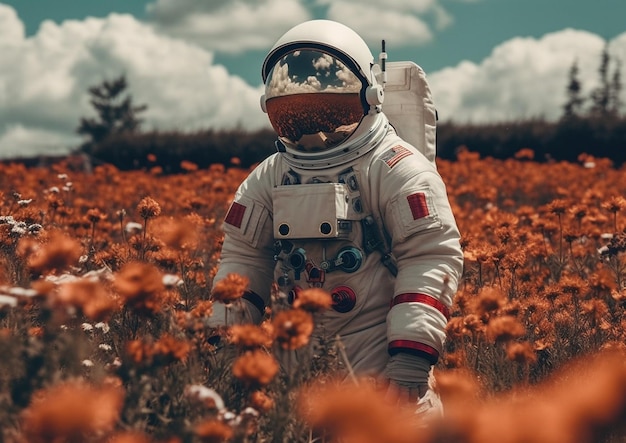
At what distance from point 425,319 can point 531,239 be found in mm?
2556

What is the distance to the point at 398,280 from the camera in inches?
135

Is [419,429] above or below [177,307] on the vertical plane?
below

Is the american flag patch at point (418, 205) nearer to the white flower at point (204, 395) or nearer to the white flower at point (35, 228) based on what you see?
the white flower at point (204, 395)

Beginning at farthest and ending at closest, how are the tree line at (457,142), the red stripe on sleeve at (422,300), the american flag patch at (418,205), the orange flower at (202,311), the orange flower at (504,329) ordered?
1. the tree line at (457,142)
2. the american flag patch at (418,205)
3. the red stripe on sleeve at (422,300)
4. the orange flower at (202,311)
5. the orange flower at (504,329)

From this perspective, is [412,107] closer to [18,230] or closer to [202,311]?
[202,311]

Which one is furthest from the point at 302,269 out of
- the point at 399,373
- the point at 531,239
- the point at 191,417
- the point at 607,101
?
the point at 607,101

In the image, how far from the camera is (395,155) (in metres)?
3.65

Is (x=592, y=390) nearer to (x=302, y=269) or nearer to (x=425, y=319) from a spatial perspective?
(x=425, y=319)

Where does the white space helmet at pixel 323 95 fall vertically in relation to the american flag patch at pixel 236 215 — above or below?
above

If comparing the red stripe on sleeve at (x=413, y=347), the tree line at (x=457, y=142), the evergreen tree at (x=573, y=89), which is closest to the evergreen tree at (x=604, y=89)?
the evergreen tree at (x=573, y=89)

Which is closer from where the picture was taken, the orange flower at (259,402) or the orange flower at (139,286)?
the orange flower at (139,286)

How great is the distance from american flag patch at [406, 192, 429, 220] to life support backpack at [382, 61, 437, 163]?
2.96 feet

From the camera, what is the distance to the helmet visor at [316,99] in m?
3.62

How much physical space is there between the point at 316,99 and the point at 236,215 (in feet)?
2.40
